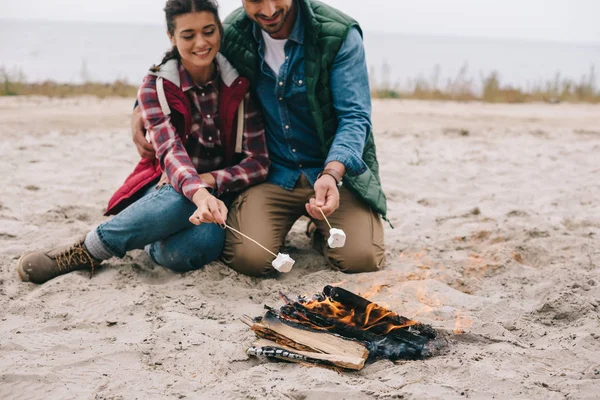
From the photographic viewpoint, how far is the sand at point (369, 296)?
→ 2115 mm

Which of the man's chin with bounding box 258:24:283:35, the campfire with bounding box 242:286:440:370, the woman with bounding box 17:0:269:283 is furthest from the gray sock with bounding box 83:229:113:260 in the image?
the man's chin with bounding box 258:24:283:35

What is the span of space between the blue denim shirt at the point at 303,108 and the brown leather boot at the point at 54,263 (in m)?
1.06

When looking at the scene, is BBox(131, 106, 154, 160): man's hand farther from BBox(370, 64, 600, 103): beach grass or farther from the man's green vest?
BBox(370, 64, 600, 103): beach grass

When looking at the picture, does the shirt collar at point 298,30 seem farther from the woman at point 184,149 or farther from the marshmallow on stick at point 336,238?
the marshmallow on stick at point 336,238

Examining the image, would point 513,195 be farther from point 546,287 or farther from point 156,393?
point 156,393

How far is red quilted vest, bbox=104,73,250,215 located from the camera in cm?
318

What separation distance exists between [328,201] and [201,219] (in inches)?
23.0

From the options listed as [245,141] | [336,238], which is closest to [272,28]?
[245,141]

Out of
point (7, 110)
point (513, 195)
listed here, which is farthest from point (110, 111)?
point (513, 195)

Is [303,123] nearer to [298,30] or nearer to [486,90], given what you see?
[298,30]

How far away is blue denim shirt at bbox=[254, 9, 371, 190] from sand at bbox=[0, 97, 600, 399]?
1.85ft

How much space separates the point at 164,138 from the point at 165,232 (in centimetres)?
48

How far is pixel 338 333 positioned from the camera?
2469mm

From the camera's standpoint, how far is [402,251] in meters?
3.66
